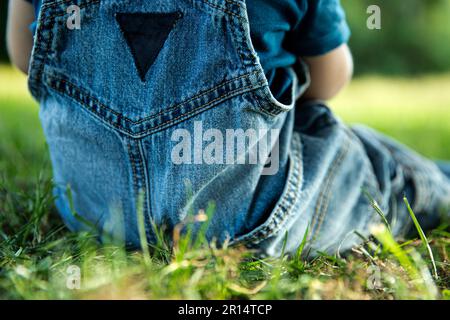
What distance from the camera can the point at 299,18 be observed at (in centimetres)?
87

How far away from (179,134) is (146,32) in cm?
16

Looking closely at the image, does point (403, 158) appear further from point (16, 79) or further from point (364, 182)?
point (16, 79)

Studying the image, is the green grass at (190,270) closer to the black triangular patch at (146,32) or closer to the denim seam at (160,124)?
the denim seam at (160,124)

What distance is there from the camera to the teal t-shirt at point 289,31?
2.66ft

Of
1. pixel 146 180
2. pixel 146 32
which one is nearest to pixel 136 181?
pixel 146 180

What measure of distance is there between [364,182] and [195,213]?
36cm

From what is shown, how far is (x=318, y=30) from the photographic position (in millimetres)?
930

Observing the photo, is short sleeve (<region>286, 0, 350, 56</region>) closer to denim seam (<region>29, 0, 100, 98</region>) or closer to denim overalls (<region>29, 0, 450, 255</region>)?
denim overalls (<region>29, 0, 450, 255</region>)

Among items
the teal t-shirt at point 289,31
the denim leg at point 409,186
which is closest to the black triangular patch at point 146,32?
the teal t-shirt at point 289,31

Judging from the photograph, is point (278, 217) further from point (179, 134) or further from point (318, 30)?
point (318, 30)

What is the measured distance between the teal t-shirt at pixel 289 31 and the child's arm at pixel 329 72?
44 mm

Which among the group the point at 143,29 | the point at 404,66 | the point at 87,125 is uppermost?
the point at 143,29
